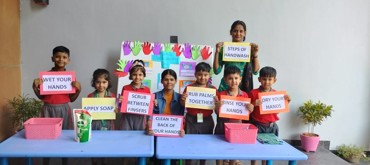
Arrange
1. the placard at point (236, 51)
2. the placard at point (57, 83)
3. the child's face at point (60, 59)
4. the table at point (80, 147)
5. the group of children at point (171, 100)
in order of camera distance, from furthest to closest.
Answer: the placard at point (236, 51) → the child's face at point (60, 59) → the group of children at point (171, 100) → the placard at point (57, 83) → the table at point (80, 147)

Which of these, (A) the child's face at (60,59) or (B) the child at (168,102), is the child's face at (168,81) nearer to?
(B) the child at (168,102)

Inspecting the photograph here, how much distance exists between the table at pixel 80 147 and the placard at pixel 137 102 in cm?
24

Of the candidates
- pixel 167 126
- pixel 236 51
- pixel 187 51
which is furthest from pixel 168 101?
pixel 187 51

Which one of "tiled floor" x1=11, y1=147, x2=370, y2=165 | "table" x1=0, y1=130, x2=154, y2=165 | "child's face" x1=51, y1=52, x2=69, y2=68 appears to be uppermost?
"child's face" x1=51, y1=52, x2=69, y2=68

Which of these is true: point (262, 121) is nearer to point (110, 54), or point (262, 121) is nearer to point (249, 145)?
point (249, 145)

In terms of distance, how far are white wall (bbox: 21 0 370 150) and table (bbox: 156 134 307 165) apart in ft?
6.85

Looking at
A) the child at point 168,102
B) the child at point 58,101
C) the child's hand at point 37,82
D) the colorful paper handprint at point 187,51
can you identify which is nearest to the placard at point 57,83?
the child's hand at point 37,82

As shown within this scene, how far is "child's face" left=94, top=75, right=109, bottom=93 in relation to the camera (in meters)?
2.37

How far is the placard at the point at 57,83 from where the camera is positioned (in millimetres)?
2260

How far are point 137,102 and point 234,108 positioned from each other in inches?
29.0

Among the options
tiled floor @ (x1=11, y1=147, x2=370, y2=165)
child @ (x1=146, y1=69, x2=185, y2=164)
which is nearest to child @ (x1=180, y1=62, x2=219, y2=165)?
child @ (x1=146, y1=69, x2=185, y2=164)

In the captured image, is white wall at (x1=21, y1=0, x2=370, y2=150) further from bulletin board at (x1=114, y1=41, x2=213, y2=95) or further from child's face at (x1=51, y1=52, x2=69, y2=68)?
child's face at (x1=51, y1=52, x2=69, y2=68)

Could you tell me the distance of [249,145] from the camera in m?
1.88

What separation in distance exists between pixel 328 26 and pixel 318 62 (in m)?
0.50
